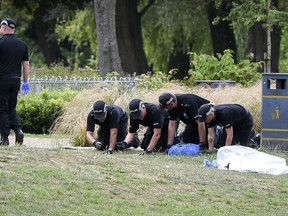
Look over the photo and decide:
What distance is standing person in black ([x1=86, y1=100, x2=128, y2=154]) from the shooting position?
1544 cm

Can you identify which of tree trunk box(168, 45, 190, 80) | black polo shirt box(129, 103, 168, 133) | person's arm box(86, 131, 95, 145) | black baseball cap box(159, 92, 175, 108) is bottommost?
tree trunk box(168, 45, 190, 80)

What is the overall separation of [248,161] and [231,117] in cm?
185

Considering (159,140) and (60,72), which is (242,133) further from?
(60,72)

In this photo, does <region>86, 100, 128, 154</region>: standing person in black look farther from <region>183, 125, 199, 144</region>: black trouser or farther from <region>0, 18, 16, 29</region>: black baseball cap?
<region>0, 18, 16, 29</region>: black baseball cap

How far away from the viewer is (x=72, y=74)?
27047 mm

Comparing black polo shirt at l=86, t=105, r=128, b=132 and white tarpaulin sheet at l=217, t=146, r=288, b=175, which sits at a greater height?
black polo shirt at l=86, t=105, r=128, b=132

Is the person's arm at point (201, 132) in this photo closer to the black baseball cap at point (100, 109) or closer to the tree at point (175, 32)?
the black baseball cap at point (100, 109)

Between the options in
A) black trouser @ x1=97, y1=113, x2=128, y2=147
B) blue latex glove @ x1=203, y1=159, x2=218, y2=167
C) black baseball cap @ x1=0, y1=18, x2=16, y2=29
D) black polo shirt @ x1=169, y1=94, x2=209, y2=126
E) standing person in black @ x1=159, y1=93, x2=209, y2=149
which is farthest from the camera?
black trouser @ x1=97, y1=113, x2=128, y2=147

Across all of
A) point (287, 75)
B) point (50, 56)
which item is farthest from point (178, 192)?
point (50, 56)

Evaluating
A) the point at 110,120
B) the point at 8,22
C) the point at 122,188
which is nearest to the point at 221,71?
the point at 110,120

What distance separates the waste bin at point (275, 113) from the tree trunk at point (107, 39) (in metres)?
11.2

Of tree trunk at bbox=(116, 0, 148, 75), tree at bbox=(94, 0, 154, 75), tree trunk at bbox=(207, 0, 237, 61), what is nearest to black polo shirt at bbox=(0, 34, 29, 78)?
tree at bbox=(94, 0, 154, 75)

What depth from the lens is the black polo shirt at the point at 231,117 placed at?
15453 millimetres

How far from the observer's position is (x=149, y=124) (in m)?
16.0
